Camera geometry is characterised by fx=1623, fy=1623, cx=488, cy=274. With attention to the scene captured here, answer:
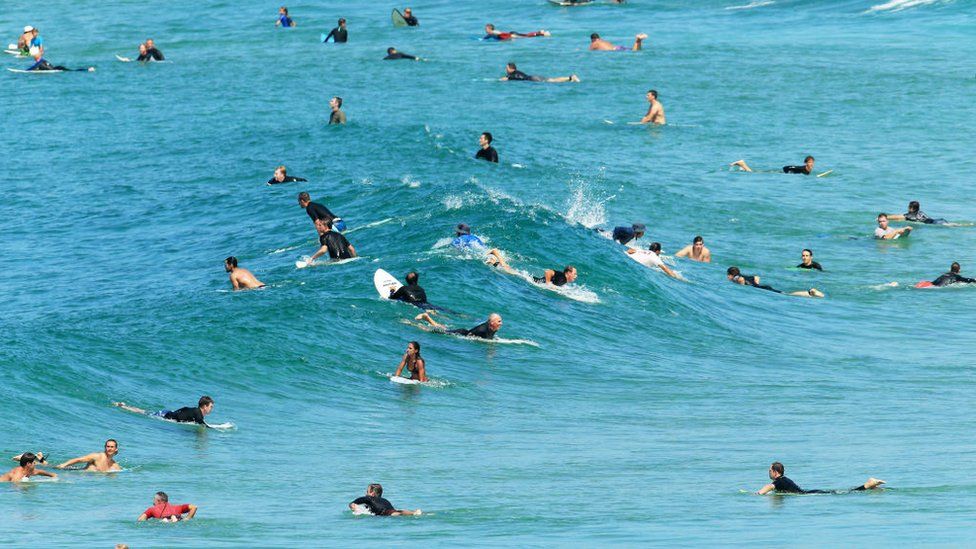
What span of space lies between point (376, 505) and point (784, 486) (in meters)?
6.88

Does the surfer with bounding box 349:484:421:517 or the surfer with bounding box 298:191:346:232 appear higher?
the surfer with bounding box 298:191:346:232

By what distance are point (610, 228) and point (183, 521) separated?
2811 cm

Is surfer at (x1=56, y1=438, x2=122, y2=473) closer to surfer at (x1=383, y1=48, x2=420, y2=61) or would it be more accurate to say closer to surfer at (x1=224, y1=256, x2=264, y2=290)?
surfer at (x1=224, y1=256, x2=264, y2=290)

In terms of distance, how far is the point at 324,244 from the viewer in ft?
144

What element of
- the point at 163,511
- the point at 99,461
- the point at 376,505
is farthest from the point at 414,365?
the point at 163,511

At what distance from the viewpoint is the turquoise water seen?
27.8 meters

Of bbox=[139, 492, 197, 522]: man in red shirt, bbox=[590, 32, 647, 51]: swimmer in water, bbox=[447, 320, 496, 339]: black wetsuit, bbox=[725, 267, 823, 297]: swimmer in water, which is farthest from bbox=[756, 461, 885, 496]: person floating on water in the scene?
bbox=[590, 32, 647, 51]: swimmer in water

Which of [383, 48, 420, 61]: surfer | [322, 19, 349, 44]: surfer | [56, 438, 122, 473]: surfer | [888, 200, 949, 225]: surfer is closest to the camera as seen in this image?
[56, 438, 122, 473]: surfer

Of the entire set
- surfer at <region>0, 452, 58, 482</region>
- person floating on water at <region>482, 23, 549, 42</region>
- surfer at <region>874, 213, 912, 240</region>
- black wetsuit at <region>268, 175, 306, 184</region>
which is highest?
person floating on water at <region>482, 23, 549, 42</region>

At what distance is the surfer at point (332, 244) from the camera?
43.7 metres

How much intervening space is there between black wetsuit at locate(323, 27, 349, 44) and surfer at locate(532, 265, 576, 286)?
4833cm

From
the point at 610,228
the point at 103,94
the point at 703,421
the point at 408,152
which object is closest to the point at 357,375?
the point at 703,421

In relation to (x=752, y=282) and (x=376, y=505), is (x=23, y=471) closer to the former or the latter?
(x=376, y=505)

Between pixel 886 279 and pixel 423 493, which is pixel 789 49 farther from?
pixel 423 493
